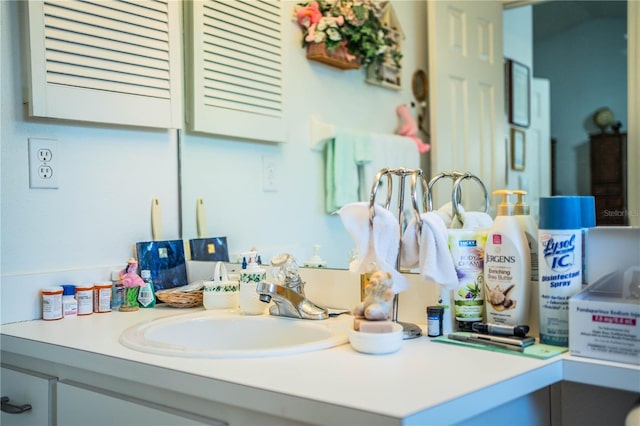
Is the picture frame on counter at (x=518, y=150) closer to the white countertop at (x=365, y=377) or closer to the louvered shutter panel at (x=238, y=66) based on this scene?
the white countertop at (x=365, y=377)

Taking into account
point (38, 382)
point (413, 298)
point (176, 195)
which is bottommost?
point (38, 382)

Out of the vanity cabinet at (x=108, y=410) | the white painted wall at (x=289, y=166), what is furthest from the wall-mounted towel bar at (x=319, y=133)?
the vanity cabinet at (x=108, y=410)

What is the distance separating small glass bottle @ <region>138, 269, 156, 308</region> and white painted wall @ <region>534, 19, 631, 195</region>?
1.04 metres

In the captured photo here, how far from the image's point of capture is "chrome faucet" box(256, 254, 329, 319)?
1.31 metres

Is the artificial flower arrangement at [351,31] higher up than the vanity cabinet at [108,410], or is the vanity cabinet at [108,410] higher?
the artificial flower arrangement at [351,31]

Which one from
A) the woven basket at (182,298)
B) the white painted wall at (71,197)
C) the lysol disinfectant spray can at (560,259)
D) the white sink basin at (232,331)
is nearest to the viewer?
the lysol disinfectant spray can at (560,259)

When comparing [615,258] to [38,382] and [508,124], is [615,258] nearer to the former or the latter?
[508,124]

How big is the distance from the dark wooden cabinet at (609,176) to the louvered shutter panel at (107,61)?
106 centimetres

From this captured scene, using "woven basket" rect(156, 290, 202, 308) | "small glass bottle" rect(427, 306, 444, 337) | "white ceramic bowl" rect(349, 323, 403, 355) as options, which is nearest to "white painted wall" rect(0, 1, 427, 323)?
"woven basket" rect(156, 290, 202, 308)

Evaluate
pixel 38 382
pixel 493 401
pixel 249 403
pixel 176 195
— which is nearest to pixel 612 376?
pixel 493 401

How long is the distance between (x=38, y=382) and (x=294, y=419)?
2.16 ft

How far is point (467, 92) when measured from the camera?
1.46 m

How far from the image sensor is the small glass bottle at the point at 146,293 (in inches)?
62.3

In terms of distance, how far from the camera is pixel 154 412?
3.30 feet
